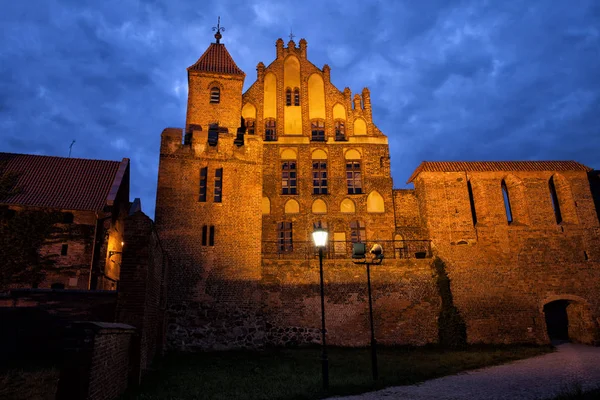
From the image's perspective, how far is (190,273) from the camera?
18750mm

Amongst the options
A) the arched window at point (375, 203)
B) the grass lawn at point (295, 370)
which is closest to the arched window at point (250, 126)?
the arched window at point (375, 203)

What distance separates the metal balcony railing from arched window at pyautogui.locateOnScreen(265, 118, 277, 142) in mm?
6451

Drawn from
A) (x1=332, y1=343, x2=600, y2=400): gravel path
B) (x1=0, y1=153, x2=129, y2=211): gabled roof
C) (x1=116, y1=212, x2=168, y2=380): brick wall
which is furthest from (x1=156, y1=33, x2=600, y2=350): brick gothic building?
(x1=116, y1=212, x2=168, y2=380): brick wall

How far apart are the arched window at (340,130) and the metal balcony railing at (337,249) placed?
6514 millimetres

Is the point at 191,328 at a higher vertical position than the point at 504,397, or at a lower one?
higher

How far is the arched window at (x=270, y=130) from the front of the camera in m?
24.2

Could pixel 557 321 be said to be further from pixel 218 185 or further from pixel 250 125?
pixel 250 125

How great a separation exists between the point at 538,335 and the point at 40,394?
2155 cm

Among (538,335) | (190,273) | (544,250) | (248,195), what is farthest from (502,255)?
(190,273)

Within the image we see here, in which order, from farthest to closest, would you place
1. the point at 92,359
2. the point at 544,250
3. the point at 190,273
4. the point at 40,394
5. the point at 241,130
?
the point at 241,130, the point at 544,250, the point at 190,273, the point at 40,394, the point at 92,359

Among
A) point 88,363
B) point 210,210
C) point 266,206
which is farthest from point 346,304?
point 88,363

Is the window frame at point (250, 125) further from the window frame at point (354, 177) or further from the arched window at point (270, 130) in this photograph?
the window frame at point (354, 177)

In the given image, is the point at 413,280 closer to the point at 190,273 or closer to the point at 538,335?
the point at 538,335

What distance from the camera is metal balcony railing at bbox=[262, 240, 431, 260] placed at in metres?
21.9
